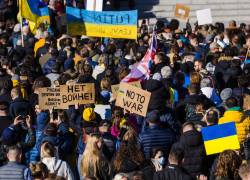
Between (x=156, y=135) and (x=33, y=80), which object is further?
(x=33, y=80)

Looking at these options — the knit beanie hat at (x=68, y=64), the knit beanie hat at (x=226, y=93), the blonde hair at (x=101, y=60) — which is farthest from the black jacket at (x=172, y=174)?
the blonde hair at (x=101, y=60)

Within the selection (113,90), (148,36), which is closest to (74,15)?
(148,36)

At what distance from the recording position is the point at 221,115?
14914mm

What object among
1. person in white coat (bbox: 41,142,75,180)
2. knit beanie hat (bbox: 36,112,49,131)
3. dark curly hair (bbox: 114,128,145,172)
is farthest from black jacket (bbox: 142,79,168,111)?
person in white coat (bbox: 41,142,75,180)

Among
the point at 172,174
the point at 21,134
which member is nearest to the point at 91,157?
the point at 172,174

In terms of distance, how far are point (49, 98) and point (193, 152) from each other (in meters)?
2.94

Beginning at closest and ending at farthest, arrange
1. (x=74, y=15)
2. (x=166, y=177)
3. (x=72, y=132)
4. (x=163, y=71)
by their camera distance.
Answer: (x=166, y=177), (x=72, y=132), (x=163, y=71), (x=74, y=15)

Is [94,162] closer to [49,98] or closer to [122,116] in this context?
[122,116]

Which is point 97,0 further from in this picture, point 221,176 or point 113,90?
point 221,176

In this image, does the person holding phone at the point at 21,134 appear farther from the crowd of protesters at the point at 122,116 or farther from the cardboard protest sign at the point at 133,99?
the cardboard protest sign at the point at 133,99

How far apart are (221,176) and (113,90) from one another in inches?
174

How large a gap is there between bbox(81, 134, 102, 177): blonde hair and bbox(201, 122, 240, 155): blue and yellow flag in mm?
1406

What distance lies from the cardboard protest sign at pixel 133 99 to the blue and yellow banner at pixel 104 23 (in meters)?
4.79

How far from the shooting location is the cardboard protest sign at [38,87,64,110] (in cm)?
1527
